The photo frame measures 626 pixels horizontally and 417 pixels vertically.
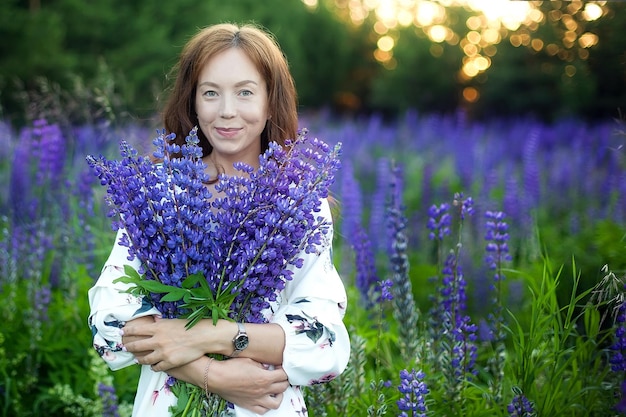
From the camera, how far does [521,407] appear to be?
2.37 meters

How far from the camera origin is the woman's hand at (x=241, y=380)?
191 cm

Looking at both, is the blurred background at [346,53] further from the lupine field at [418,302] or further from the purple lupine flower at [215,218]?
the purple lupine flower at [215,218]

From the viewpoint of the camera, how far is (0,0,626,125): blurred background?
15.1 meters

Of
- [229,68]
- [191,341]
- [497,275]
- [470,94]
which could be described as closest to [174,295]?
[191,341]

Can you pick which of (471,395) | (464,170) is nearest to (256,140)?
(471,395)

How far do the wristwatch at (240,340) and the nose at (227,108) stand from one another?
0.64m

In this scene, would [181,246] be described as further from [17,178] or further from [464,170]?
[464,170]

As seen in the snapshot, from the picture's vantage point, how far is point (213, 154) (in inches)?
91.7

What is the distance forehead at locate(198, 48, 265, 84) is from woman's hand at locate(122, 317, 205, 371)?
2.47ft

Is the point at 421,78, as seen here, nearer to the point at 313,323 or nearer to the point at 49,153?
the point at 49,153

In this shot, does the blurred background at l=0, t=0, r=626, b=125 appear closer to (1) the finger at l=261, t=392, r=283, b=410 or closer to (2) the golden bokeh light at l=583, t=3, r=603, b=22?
(2) the golden bokeh light at l=583, t=3, r=603, b=22

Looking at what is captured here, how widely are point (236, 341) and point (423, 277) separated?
266cm

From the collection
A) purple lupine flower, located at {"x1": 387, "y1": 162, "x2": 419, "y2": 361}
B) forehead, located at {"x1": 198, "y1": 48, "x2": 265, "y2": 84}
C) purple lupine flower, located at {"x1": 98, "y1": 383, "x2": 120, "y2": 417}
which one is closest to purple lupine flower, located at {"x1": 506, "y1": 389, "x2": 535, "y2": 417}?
purple lupine flower, located at {"x1": 387, "y1": 162, "x2": 419, "y2": 361}

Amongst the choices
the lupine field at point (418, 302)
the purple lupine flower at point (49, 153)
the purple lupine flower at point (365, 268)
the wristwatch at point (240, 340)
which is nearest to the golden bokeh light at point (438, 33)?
the lupine field at point (418, 302)
